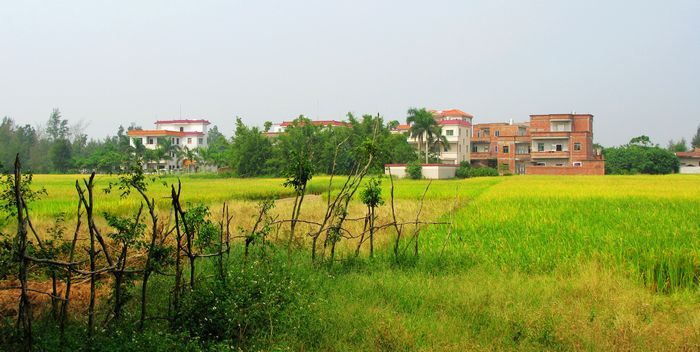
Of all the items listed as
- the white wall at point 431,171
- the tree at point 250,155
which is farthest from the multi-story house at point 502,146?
the tree at point 250,155

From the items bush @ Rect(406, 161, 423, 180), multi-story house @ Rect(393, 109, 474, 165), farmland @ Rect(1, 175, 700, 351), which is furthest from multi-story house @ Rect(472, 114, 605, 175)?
farmland @ Rect(1, 175, 700, 351)

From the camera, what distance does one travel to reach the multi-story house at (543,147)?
60697 millimetres

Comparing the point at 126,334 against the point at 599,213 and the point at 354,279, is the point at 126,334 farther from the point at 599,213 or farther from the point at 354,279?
the point at 599,213

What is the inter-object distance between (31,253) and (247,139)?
5332 cm

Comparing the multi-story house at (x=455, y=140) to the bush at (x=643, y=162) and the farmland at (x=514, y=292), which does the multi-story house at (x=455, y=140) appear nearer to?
the bush at (x=643, y=162)

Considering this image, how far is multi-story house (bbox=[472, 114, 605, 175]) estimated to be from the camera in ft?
199

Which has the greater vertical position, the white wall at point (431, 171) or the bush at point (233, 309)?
the white wall at point (431, 171)

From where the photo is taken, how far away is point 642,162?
6012 centimetres

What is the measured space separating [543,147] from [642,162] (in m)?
10.3

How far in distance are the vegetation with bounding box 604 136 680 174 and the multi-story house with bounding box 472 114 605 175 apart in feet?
6.03

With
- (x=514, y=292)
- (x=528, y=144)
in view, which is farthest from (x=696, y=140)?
(x=514, y=292)

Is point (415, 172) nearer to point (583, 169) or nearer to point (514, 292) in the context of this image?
point (583, 169)

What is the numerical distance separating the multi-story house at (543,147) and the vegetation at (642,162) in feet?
6.03

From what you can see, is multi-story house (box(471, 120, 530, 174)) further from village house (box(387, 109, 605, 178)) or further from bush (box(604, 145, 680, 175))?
bush (box(604, 145, 680, 175))
